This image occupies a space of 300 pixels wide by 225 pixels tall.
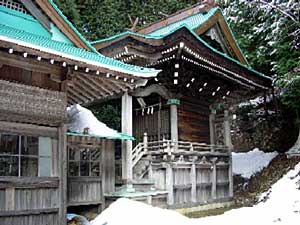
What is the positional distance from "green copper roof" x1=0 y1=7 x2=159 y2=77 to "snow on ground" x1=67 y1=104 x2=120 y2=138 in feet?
8.44

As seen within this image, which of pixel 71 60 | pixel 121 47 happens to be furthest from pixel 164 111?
pixel 71 60

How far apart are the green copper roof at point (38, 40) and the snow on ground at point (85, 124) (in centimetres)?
257

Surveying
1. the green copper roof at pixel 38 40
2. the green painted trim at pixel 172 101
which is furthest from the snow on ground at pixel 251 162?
the green copper roof at pixel 38 40

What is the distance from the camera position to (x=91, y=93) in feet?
36.8

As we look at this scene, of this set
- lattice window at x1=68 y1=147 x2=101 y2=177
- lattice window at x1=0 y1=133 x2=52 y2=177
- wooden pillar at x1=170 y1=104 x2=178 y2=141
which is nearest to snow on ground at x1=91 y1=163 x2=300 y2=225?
lattice window at x1=68 y1=147 x2=101 y2=177

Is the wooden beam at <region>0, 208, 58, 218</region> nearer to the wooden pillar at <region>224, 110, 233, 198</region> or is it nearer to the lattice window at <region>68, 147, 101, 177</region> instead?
the lattice window at <region>68, 147, 101, 177</region>

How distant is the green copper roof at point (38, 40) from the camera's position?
7467mm

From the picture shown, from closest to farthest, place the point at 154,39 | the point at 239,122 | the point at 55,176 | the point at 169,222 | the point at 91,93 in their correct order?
1. the point at 55,176
2. the point at 169,222
3. the point at 91,93
4. the point at 154,39
5. the point at 239,122

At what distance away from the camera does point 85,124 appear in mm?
11391

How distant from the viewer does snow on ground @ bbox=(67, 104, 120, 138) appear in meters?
11.1

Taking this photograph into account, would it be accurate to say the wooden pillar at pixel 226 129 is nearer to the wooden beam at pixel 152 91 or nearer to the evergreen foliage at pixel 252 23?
the evergreen foliage at pixel 252 23

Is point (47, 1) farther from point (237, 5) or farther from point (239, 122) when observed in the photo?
point (239, 122)

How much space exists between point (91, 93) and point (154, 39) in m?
2.74

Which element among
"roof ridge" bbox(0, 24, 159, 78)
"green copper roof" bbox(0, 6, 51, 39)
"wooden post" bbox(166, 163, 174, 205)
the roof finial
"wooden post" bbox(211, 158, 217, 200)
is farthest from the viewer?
the roof finial
